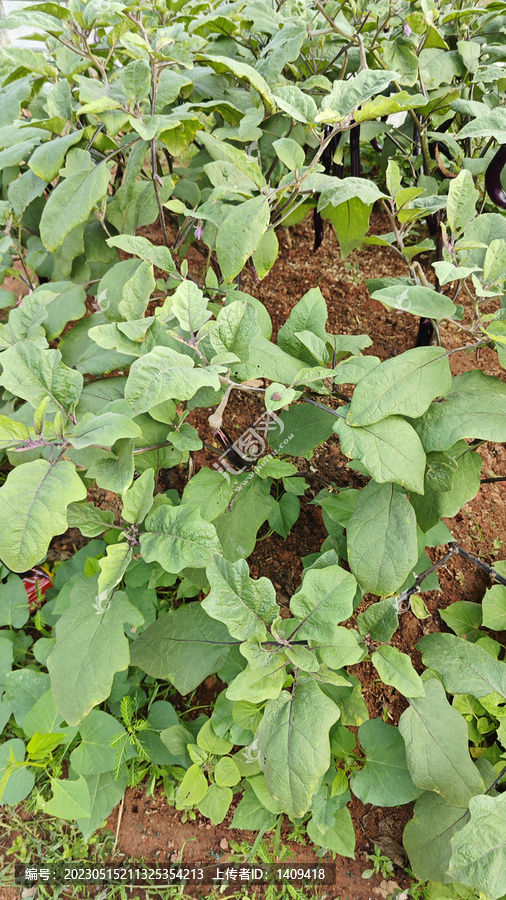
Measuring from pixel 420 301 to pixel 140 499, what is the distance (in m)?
0.62

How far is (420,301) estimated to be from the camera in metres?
0.92

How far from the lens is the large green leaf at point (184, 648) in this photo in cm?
114

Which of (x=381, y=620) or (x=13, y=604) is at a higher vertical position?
(x=381, y=620)

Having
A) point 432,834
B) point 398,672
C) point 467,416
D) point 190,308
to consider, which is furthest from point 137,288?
point 432,834

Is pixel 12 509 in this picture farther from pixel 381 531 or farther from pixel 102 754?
pixel 102 754

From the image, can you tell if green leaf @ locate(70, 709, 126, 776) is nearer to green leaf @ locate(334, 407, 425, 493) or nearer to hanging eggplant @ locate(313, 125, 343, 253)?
green leaf @ locate(334, 407, 425, 493)

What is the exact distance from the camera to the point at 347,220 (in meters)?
1.31

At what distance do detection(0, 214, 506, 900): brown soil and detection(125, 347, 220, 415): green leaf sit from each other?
2.57 feet

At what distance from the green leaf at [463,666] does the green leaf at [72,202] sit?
3.98 ft

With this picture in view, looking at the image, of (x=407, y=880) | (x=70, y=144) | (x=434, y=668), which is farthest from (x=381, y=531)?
(x=70, y=144)

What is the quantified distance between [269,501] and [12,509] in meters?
0.54

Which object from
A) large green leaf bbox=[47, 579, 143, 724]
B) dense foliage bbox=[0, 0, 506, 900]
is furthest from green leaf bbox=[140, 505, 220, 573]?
large green leaf bbox=[47, 579, 143, 724]

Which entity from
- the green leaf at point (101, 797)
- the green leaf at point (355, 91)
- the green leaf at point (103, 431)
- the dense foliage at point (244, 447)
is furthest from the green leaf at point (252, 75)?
the green leaf at point (101, 797)

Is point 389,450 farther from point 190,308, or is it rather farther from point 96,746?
point 96,746
